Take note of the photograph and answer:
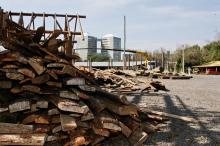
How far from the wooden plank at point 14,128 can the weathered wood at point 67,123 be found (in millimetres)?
513

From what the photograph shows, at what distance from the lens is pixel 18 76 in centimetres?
645

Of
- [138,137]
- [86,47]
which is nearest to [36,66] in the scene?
[138,137]

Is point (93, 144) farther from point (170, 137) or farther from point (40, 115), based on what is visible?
point (170, 137)

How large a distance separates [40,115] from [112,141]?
139 cm

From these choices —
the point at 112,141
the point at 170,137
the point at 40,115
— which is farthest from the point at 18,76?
the point at 170,137

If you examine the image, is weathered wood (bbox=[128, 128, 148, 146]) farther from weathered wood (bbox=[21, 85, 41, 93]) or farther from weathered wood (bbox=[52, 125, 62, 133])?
weathered wood (bbox=[21, 85, 41, 93])

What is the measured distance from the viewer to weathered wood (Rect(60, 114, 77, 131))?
624cm

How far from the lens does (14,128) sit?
6.23 metres

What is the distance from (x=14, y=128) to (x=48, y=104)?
0.69 m

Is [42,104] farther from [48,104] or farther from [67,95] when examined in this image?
[67,95]

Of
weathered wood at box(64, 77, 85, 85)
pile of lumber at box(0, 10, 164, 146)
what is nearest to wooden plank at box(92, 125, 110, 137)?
pile of lumber at box(0, 10, 164, 146)

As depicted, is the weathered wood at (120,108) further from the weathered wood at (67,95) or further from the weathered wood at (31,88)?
the weathered wood at (31,88)

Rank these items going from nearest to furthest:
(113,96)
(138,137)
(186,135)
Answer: (138,137), (113,96), (186,135)

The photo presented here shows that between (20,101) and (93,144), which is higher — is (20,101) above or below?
above
